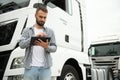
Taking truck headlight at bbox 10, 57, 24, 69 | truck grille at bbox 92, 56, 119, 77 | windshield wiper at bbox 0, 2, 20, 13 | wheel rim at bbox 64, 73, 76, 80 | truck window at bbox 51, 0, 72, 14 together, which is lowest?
wheel rim at bbox 64, 73, 76, 80

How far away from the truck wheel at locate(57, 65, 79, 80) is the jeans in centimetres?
151

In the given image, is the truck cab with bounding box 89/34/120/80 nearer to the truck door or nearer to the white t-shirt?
the truck door

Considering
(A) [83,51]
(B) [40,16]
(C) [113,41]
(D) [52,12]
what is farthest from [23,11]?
(C) [113,41]

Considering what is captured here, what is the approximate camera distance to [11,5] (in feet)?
18.9

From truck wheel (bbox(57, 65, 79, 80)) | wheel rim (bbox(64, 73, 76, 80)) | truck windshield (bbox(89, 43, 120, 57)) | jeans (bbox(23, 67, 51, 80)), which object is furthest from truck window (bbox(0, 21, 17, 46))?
truck windshield (bbox(89, 43, 120, 57))

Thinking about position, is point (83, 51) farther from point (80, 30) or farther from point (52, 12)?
point (52, 12)

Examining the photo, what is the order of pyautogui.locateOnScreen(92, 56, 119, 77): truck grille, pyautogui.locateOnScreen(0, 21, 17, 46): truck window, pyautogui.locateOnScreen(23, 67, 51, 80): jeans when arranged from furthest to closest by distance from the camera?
pyautogui.locateOnScreen(92, 56, 119, 77): truck grille < pyautogui.locateOnScreen(0, 21, 17, 46): truck window < pyautogui.locateOnScreen(23, 67, 51, 80): jeans

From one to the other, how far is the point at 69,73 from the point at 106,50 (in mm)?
8372

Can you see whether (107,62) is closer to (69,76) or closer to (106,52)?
(106,52)

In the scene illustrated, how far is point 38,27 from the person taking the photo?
4.13 m

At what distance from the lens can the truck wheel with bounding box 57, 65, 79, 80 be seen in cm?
566

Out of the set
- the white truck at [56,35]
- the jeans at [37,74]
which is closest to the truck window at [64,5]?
the white truck at [56,35]

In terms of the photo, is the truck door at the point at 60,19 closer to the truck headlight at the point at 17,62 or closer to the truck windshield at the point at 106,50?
the truck headlight at the point at 17,62

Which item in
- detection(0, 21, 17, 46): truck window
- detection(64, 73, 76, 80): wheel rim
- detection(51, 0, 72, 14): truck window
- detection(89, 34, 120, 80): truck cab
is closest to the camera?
detection(0, 21, 17, 46): truck window
